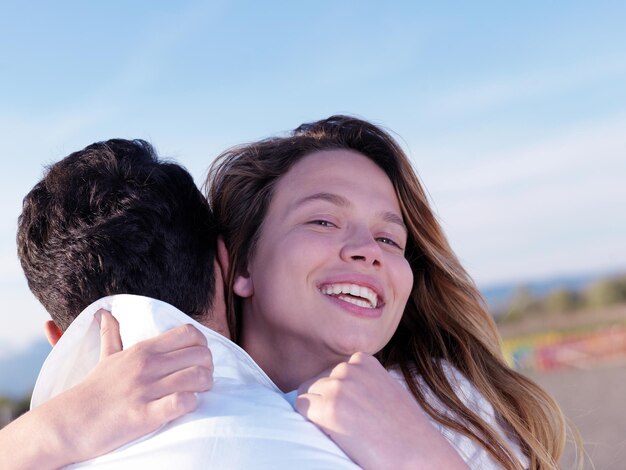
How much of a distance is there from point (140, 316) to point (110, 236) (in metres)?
0.33

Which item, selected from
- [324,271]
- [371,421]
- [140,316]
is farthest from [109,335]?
[324,271]

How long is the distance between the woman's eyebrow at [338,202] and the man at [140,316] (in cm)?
50

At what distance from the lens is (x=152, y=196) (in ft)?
8.91

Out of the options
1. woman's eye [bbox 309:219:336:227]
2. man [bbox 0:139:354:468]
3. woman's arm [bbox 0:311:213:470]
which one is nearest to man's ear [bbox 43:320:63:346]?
man [bbox 0:139:354:468]

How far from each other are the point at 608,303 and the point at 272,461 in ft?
102

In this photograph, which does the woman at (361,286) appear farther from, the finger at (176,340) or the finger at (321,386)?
the finger at (176,340)

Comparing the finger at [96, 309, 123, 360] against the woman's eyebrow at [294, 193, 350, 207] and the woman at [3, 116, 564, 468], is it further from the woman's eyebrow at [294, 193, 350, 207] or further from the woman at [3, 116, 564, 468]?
the woman's eyebrow at [294, 193, 350, 207]

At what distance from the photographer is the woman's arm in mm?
2150

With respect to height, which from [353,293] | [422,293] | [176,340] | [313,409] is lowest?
[422,293]

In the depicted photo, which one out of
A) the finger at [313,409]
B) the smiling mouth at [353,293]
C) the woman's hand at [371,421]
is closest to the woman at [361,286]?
the smiling mouth at [353,293]

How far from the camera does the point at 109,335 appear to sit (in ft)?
8.11

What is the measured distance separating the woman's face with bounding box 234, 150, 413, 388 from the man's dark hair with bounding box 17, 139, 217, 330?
0.57 metres

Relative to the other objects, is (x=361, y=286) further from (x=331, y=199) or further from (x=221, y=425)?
(x=221, y=425)

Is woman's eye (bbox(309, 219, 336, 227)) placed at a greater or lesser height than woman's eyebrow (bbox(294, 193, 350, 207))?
lesser
